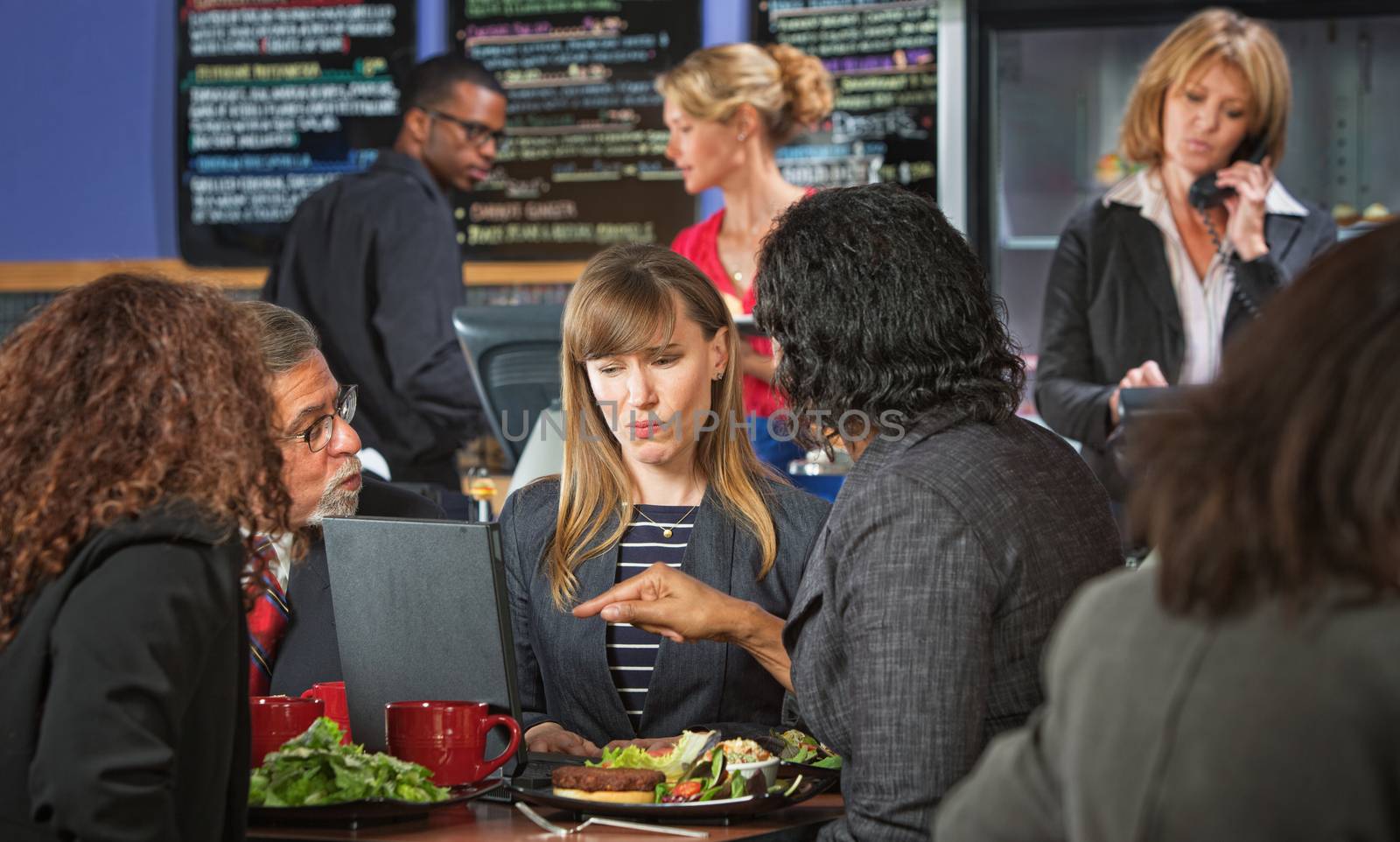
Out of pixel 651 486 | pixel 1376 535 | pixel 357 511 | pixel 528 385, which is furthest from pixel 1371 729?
pixel 528 385

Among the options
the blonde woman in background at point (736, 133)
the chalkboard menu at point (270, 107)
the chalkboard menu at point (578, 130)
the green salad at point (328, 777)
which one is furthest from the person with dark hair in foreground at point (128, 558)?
the chalkboard menu at point (270, 107)

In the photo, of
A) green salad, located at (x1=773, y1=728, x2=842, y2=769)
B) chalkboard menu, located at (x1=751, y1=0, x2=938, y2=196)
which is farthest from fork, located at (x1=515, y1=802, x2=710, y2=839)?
chalkboard menu, located at (x1=751, y1=0, x2=938, y2=196)

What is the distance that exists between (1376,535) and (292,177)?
4.86 m

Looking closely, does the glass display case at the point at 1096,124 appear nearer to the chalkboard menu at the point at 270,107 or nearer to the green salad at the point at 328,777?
the chalkboard menu at the point at 270,107

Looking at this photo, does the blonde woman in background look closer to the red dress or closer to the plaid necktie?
the red dress

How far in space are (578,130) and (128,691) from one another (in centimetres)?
397

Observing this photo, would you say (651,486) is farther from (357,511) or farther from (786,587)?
(357,511)

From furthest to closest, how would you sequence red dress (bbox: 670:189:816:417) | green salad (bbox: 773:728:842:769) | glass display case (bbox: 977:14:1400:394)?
glass display case (bbox: 977:14:1400:394), red dress (bbox: 670:189:816:417), green salad (bbox: 773:728:842:769)

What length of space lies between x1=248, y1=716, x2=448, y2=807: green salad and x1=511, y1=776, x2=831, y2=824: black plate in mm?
126

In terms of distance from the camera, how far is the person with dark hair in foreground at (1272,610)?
758 millimetres

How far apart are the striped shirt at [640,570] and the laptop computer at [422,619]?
38 cm

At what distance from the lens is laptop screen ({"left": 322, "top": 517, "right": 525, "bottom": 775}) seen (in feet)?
5.50

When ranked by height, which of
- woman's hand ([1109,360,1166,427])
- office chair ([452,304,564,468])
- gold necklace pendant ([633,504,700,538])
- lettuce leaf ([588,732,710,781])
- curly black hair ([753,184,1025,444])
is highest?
curly black hair ([753,184,1025,444])

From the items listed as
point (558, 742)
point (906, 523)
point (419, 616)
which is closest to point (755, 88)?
point (558, 742)
